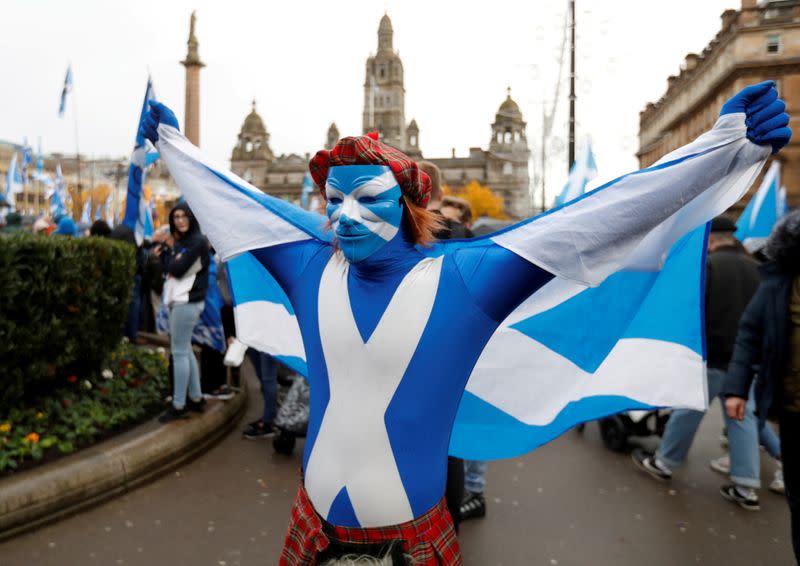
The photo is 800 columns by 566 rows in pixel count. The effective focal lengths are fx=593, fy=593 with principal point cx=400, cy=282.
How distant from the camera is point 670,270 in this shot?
2.12 meters

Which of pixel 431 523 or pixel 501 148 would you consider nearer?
pixel 431 523

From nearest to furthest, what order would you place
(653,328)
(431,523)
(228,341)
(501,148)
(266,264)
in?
(431,523) → (266,264) → (653,328) → (228,341) → (501,148)

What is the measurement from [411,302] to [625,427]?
410 centimetres

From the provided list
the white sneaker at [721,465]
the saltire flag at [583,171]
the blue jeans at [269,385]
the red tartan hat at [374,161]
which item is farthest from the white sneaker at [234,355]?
the white sneaker at [721,465]

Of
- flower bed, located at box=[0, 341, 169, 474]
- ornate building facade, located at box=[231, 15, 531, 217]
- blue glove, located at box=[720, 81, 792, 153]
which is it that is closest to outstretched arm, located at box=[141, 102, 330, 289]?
blue glove, located at box=[720, 81, 792, 153]

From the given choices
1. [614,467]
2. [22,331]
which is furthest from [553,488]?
[22,331]

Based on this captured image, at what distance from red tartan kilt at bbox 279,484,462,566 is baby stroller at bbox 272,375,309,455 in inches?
115

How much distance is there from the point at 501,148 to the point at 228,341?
8958 centimetres

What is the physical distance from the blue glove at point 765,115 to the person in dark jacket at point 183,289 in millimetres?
4079

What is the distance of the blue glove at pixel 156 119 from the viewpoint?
82.9 inches

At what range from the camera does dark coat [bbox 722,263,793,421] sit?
273 centimetres

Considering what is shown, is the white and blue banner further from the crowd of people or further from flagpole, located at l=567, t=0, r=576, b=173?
flagpole, located at l=567, t=0, r=576, b=173

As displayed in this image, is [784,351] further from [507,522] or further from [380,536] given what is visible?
[380,536]

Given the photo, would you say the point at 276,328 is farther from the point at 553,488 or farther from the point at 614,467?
the point at 614,467
